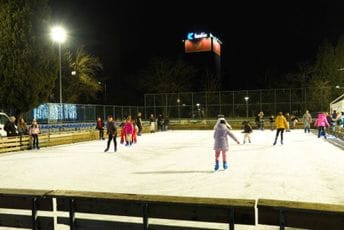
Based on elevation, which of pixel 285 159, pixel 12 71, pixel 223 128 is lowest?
pixel 285 159

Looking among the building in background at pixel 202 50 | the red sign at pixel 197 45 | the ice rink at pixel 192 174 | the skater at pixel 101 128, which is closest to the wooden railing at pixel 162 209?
the ice rink at pixel 192 174

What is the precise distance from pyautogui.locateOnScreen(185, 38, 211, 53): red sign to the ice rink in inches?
3881

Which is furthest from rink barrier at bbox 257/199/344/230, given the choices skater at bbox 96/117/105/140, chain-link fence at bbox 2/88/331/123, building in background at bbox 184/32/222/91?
building in background at bbox 184/32/222/91

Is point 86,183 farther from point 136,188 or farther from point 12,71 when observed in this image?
point 12,71

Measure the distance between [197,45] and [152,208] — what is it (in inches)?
4448

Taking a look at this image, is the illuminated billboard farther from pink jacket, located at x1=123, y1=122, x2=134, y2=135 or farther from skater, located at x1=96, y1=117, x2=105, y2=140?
pink jacket, located at x1=123, y1=122, x2=134, y2=135

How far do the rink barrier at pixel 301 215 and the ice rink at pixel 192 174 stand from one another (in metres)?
4.39

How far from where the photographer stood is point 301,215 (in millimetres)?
3594

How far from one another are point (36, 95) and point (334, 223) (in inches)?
958

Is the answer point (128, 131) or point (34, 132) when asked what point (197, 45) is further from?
point (34, 132)

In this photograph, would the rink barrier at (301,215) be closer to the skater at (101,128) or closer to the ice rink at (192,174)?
the ice rink at (192,174)

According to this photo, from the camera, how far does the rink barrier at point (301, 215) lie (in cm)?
346

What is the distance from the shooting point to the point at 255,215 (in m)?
3.83

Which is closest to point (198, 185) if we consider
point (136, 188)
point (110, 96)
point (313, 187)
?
point (136, 188)
